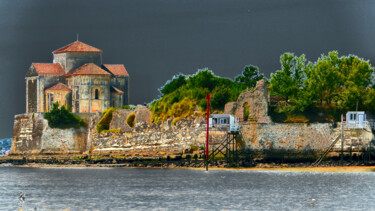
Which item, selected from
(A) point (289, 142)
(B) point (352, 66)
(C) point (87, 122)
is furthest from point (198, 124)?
(C) point (87, 122)

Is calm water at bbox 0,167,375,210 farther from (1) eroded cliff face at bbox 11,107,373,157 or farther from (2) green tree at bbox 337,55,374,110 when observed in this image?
(2) green tree at bbox 337,55,374,110

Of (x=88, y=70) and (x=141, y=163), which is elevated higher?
(x=88, y=70)

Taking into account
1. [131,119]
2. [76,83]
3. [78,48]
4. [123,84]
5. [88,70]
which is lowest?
[131,119]

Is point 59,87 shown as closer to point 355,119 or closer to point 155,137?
point 155,137

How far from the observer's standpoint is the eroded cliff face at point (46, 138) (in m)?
108

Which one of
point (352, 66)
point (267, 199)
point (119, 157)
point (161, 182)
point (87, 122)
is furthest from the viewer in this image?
point (87, 122)

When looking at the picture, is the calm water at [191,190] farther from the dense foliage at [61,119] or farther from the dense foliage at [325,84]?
the dense foliage at [61,119]

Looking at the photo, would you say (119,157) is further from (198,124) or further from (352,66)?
(352,66)

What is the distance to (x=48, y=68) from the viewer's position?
11750 cm

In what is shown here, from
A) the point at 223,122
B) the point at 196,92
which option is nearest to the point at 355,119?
the point at 223,122

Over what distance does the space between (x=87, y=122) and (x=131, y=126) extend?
986 centimetres

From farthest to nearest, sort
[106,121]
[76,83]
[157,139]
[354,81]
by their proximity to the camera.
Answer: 1. [76,83]
2. [106,121]
3. [157,139]
4. [354,81]

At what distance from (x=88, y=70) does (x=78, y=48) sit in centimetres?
507

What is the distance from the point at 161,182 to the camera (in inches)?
2672
